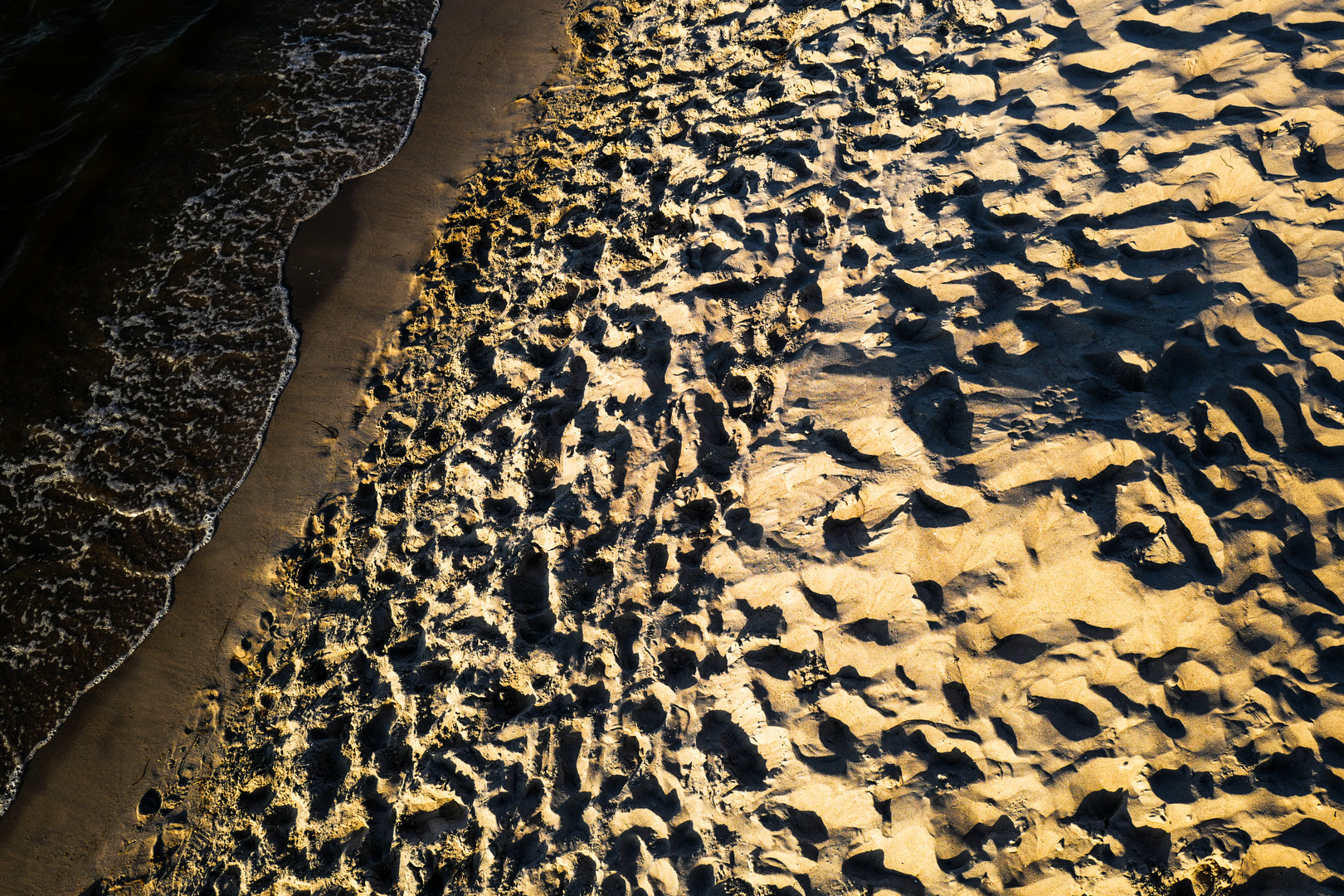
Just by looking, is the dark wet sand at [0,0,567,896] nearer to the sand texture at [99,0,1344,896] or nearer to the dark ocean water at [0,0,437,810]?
the dark ocean water at [0,0,437,810]

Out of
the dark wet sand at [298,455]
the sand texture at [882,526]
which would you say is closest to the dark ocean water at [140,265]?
the dark wet sand at [298,455]

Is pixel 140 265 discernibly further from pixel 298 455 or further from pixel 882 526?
pixel 882 526

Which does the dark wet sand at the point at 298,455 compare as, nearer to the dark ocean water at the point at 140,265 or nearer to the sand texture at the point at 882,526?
the dark ocean water at the point at 140,265

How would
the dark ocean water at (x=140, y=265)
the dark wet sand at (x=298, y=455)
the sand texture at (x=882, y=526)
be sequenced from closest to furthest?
1. the sand texture at (x=882, y=526)
2. the dark wet sand at (x=298, y=455)
3. the dark ocean water at (x=140, y=265)

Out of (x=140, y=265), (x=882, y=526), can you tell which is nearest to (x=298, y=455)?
(x=140, y=265)

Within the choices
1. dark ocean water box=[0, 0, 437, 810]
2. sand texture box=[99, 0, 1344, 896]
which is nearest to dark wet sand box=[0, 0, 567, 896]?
dark ocean water box=[0, 0, 437, 810]

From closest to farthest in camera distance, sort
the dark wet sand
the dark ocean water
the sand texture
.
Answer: the sand texture → the dark wet sand → the dark ocean water
